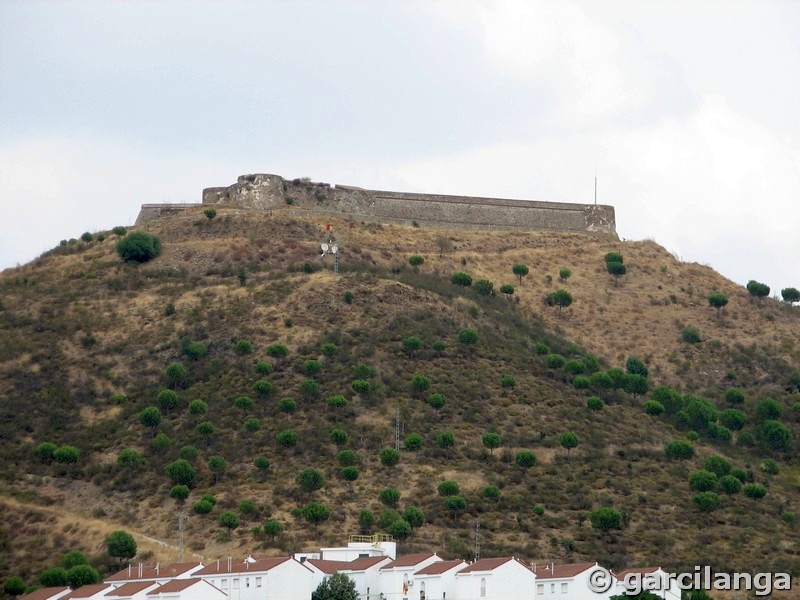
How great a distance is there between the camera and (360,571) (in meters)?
50.1

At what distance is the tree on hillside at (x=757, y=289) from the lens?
80.8 meters

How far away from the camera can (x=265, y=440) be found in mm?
63062

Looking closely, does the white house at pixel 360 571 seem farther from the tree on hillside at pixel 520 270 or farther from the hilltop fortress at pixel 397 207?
the hilltop fortress at pixel 397 207

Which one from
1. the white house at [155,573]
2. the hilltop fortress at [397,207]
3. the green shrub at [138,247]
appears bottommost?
the white house at [155,573]

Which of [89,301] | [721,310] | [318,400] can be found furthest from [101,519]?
[721,310]

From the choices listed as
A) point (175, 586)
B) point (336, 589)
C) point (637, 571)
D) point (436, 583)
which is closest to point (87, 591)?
point (175, 586)

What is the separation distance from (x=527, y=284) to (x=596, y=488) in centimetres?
2029

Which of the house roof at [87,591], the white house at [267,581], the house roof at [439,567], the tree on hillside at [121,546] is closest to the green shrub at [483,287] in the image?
the tree on hillside at [121,546]

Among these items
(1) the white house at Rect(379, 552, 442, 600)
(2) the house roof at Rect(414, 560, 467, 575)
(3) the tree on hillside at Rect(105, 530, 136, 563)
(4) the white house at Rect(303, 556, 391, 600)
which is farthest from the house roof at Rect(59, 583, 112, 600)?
(2) the house roof at Rect(414, 560, 467, 575)

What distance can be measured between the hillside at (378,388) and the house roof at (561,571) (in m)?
4.95

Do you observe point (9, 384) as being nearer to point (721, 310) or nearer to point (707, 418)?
point (707, 418)

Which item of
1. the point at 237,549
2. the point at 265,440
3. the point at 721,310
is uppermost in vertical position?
the point at 721,310

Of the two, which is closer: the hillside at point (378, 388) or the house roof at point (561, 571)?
the house roof at point (561, 571)

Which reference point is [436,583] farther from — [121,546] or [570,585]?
[121,546]
